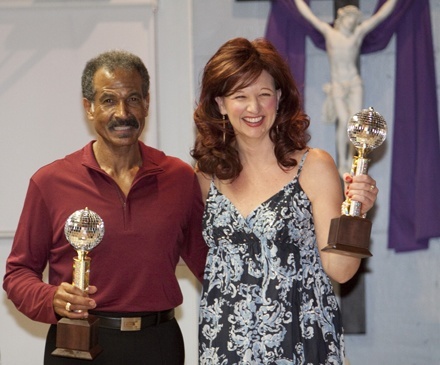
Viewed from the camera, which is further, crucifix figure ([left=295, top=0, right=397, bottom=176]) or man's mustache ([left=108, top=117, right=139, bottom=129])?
crucifix figure ([left=295, top=0, right=397, bottom=176])

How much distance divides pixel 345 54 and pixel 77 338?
2.94 meters

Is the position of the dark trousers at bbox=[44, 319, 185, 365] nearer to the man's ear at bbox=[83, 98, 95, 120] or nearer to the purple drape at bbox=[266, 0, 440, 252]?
the man's ear at bbox=[83, 98, 95, 120]

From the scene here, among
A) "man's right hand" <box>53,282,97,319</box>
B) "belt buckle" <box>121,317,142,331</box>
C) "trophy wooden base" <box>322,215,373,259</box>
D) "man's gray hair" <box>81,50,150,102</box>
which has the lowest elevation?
"belt buckle" <box>121,317,142,331</box>

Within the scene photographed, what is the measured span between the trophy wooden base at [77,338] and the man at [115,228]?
0.40 ft

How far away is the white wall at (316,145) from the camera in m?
5.20

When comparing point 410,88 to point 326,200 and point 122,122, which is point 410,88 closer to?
point 326,200

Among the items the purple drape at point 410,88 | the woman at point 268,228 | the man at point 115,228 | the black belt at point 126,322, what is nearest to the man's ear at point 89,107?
the man at point 115,228

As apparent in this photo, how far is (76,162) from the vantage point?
3135mm

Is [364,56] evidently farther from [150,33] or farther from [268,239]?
[268,239]

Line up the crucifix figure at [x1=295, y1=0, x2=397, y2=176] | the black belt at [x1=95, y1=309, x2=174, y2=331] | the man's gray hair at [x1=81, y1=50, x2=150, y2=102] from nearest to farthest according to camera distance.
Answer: the black belt at [x1=95, y1=309, x2=174, y2=331]
the man's gray hair at [x1=81, y1=50, x2=150, y2=102]
the crucifix figure at [x1=295, y1=0, x2=397, y2=176]

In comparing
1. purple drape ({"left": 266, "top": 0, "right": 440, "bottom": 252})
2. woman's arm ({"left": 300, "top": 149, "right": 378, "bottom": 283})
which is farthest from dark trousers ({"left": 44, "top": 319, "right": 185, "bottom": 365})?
purple drape ({"left": 266, "top": 0, "right": 440, "bottom": 252})

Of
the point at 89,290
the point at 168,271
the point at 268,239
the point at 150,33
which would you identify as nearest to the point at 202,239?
the point at 168,271

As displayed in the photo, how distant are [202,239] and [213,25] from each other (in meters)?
2.25

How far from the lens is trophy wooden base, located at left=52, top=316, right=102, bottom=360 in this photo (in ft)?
8.96
